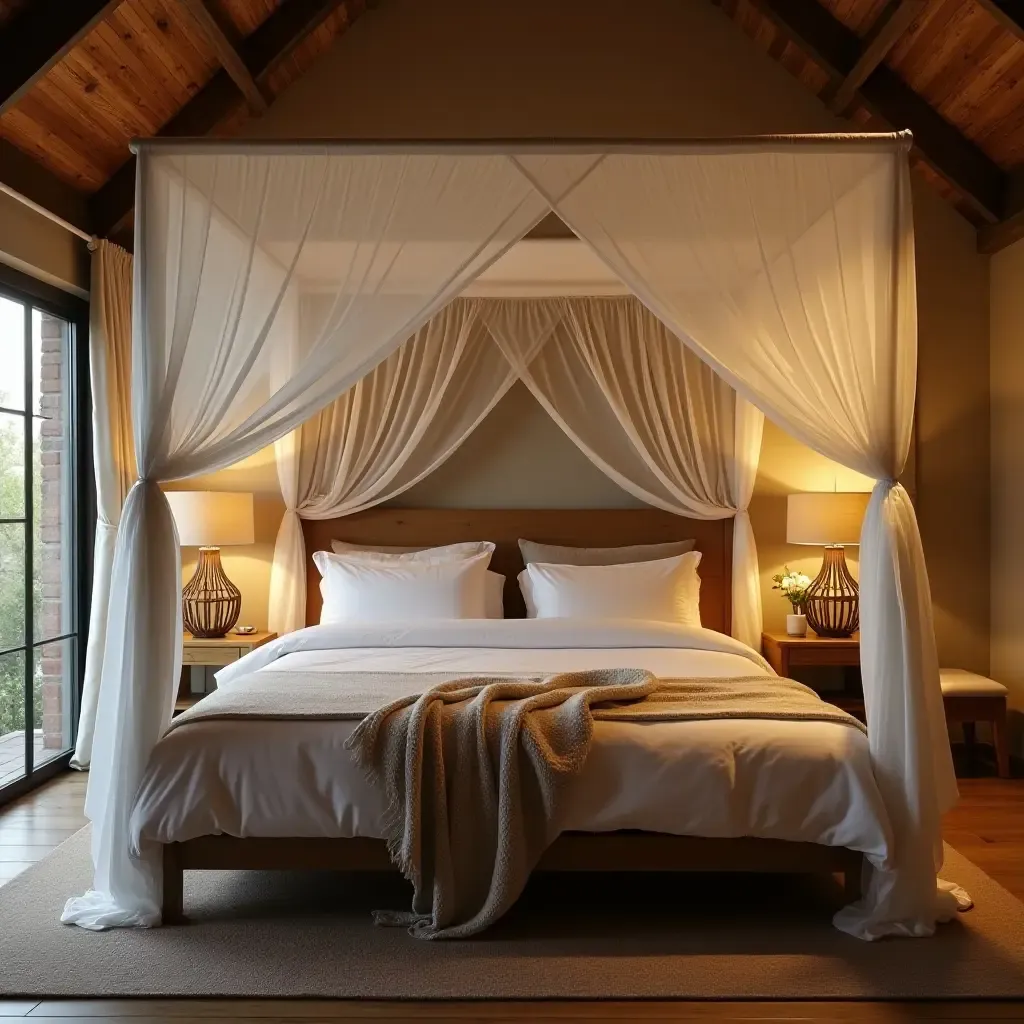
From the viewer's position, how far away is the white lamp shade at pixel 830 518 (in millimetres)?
4863

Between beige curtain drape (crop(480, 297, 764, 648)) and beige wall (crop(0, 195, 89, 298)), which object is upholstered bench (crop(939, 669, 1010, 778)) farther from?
beige wall (crop(0, 195, 89, 298))

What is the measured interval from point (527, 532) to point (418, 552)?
552mm

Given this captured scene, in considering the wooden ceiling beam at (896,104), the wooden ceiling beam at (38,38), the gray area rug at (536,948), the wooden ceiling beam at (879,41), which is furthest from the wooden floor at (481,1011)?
the wooden ceiling beam at (896,104)

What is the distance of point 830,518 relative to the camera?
488cm

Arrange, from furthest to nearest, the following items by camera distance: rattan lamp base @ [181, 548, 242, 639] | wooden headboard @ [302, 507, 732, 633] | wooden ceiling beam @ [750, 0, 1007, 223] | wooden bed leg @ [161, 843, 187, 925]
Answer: wooden headboard @ [302, 507, 732, 633] → rattan lamp base @ [181, 548, 242, 639] → wooden ceiling beam @ [750, 0, 1007, 223] → wooden bed leg @ [161, 843, 187, 925]

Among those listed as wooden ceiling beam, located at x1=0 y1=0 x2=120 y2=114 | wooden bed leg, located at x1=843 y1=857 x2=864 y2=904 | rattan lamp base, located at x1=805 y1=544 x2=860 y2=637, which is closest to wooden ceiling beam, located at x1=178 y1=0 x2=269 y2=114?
wooden ceiling beam, located at x1=0 y1=0 x2=120 y2=114

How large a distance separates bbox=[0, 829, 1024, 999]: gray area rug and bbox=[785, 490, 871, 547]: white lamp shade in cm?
181

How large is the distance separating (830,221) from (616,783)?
5.77ft

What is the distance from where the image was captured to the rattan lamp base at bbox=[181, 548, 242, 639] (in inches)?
197

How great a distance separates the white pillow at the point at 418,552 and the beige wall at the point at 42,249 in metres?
1.65

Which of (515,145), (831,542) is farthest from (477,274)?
(831,542)

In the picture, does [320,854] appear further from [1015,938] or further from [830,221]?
[830,221]

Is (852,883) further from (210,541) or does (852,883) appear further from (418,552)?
(210,541)

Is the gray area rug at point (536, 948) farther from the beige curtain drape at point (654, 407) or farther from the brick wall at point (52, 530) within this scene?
the beige curtain drape at point (654, 407)
